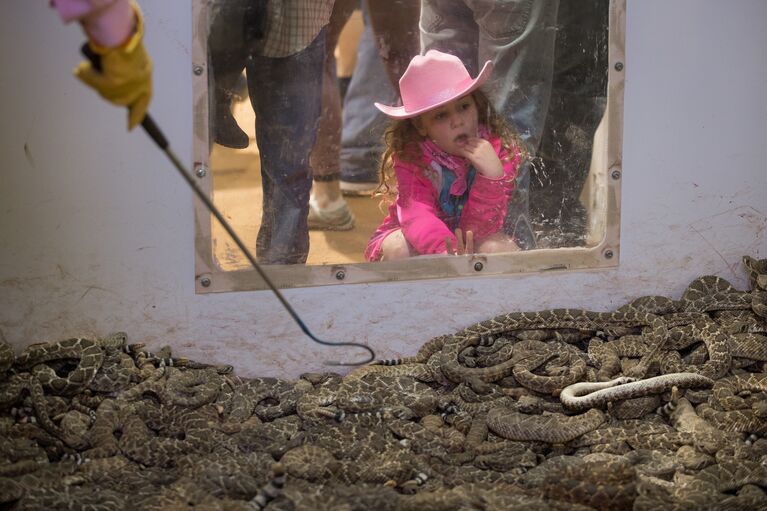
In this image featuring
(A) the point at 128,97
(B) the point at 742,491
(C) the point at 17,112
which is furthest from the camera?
(C) the point at 17,112

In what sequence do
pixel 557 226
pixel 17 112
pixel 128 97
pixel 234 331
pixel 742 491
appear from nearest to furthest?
pixel 128 97
pixel 742 491
pixel 17 112
pixel 234 331
pixel 557 226

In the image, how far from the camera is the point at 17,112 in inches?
216

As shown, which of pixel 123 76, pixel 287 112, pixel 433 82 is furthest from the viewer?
pixel 433 82

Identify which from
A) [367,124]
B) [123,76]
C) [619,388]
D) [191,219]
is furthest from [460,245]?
[123,76]

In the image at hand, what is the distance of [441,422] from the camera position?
5.71 m

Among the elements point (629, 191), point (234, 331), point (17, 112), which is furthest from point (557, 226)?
point (17, 112)

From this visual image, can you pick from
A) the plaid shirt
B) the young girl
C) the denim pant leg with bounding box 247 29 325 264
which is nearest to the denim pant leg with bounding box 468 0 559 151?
the young girl

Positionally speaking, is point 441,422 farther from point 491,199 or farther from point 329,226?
point 491,199

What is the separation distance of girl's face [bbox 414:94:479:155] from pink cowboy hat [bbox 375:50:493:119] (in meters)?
0.10

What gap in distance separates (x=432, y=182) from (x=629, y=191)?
4.23 feet

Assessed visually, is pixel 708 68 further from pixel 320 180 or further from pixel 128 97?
pixel 128 97

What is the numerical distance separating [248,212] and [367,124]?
93 cm

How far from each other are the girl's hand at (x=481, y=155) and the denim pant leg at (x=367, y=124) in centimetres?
52

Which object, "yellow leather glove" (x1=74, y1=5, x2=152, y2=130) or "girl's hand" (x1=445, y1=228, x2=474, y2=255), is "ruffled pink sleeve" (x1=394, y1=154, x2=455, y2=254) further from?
"yellow leather glove" (x1=74, y1=5, x2=152, y2=130)
